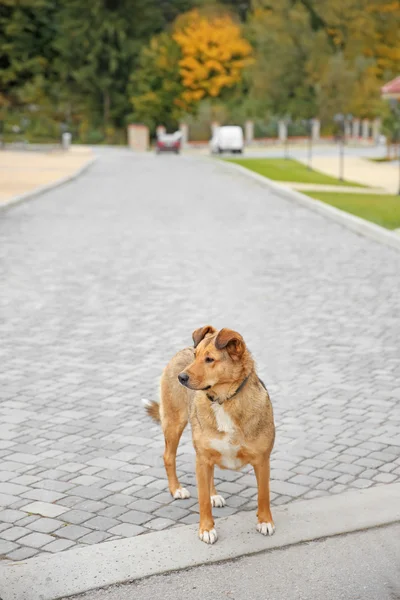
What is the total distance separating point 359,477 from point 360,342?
4064 millimetres

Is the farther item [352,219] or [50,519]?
[352,219]

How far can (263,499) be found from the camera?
17.5ft

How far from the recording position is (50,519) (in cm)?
567

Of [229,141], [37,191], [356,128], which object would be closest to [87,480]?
Answer: [37,191]

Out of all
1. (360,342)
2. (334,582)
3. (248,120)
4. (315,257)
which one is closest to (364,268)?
(315,257)

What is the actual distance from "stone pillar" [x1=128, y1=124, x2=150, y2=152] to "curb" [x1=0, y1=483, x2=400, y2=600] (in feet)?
262

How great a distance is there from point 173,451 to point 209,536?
794 millimetres

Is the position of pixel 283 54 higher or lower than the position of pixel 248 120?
higher

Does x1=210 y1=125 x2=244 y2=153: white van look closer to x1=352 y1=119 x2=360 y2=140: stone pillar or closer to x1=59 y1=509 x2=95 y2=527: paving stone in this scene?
x1=352 y1=119 x2=360 y2=140: stone pillar

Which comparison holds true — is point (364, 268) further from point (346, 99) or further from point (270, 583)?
point (346, 99)

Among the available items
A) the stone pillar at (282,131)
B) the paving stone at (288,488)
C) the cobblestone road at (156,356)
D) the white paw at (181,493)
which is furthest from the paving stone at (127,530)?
the stone pillar at (282,131)

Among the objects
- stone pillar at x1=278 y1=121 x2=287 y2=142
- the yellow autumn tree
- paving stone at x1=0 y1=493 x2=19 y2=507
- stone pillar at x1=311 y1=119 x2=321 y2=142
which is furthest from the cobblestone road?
stone pillar at x1=311 y1=119 x2=321 y2=142

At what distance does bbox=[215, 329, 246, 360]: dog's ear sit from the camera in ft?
16.1

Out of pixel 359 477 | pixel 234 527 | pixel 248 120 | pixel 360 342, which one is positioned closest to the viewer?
pixel 234 527
